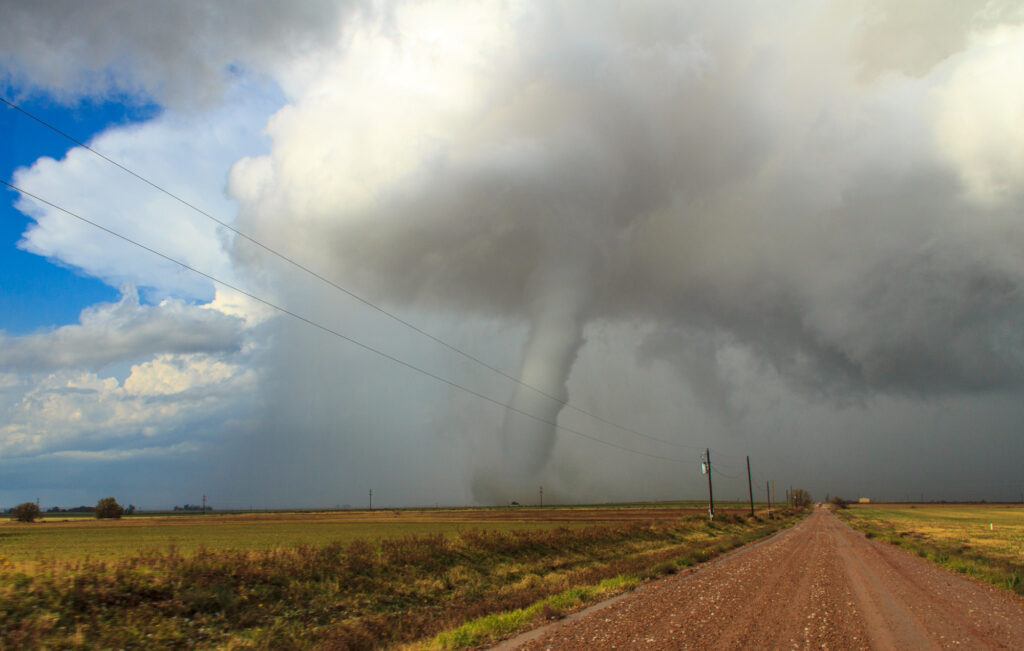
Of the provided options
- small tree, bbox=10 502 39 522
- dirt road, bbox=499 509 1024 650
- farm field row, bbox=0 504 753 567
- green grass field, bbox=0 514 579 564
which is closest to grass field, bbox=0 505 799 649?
dirt road, bbox=499 509 1024 650

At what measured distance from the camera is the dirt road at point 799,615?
503 inches

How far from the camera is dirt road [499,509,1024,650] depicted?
12773mm

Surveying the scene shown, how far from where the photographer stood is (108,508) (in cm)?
16950

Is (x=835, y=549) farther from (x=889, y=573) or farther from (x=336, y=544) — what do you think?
(x=336, y=544)

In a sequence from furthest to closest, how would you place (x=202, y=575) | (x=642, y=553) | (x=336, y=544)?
(x=642, y=553) < (x=336, y=544) < (x=202, y=575)

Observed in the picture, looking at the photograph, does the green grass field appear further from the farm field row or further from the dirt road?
the dirt road

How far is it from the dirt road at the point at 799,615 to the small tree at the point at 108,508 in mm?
198179

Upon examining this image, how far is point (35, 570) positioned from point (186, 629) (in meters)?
5.19

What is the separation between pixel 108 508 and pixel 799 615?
208m

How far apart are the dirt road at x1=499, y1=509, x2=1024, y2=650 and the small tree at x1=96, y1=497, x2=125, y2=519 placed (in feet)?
650

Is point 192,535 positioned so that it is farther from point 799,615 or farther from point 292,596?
point 799,615

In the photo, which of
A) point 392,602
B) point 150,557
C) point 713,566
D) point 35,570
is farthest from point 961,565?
point 35,570

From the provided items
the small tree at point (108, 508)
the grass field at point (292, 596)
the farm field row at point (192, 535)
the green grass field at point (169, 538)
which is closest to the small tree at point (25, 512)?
the small tree at point (108, 508)

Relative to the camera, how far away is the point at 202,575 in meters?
18.6
